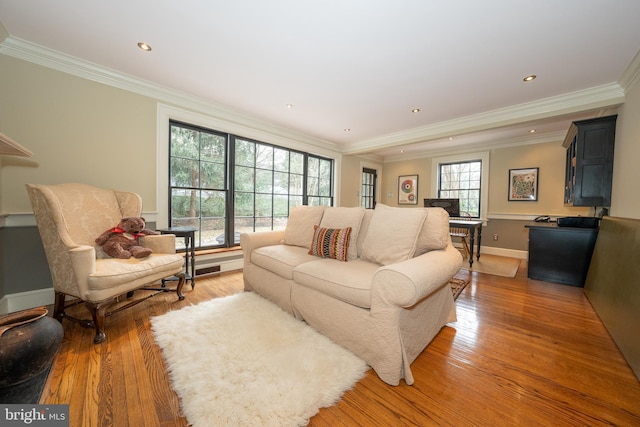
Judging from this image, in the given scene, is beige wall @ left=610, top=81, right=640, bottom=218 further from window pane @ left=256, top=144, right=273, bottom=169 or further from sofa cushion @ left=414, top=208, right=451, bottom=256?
window pane @ left=256, top=144, right=273, bottom=169

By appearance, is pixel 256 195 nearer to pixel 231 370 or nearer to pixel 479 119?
pixel 231 370

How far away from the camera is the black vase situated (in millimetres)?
724

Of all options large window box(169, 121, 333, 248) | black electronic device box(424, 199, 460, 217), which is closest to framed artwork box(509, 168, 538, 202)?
black electronic device box(424, 199, 460, 217)

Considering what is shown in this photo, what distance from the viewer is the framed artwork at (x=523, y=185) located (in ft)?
14.8

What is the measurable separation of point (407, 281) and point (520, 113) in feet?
11.0

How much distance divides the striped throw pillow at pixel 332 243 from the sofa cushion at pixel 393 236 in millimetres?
176

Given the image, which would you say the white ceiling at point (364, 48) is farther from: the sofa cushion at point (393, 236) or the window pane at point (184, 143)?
the sofa cushion at point (393, 236)

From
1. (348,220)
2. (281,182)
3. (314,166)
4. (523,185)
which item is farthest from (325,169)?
(523,185)

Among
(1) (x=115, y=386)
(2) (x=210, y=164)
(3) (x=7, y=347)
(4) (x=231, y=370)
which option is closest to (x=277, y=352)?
(4) (x=231, y=370)

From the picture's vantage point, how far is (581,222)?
10.2ft

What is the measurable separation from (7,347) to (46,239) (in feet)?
5.31

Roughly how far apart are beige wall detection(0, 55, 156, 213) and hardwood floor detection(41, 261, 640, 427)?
139 centimetres

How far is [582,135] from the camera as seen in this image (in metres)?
3.01

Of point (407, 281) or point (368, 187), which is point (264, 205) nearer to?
point (407, 281)
